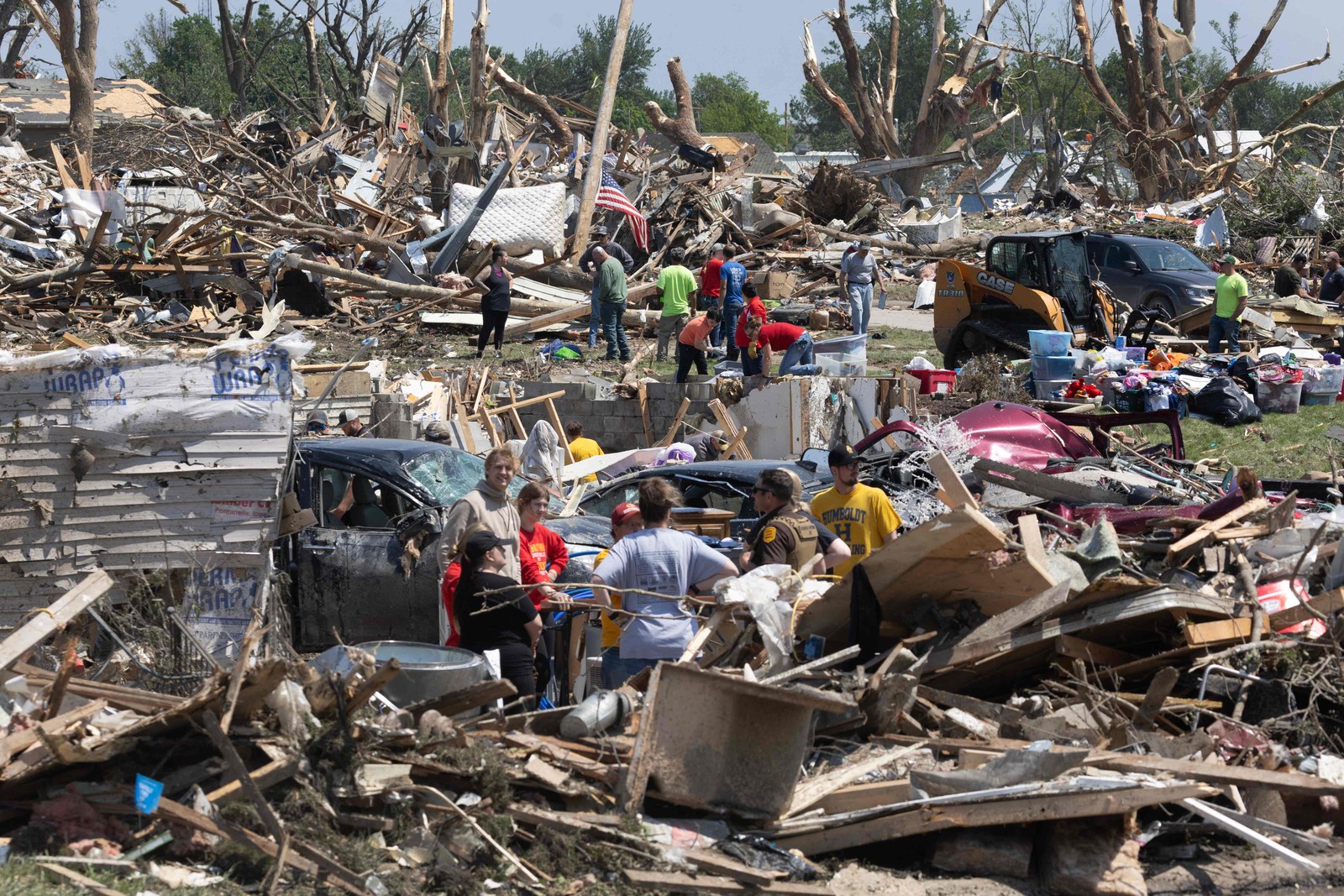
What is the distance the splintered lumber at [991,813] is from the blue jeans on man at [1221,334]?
1397 centimetres

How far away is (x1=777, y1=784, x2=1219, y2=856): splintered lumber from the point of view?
490cm

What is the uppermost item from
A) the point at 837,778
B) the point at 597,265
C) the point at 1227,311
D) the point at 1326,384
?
the point at 597,265

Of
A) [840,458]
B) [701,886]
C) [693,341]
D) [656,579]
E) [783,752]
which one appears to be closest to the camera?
[701,886]

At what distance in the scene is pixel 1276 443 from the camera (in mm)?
14148

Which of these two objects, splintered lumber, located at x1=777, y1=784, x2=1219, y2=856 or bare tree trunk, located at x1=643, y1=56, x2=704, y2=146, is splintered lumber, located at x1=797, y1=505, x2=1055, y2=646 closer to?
splintered lumber, located at x1=777, y1=784, x2=1219, y2=856

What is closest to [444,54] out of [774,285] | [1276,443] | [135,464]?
[774,285]

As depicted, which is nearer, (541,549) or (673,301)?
(541,549)

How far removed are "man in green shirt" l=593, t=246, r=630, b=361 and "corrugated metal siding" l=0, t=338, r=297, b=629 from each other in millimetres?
11908

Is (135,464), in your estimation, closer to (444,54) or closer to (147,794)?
(147,794)

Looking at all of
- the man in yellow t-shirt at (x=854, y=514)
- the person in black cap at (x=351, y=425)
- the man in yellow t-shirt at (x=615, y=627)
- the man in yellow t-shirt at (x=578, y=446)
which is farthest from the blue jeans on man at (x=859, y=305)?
the man in yellow t-shirt at (x=615, y=627)

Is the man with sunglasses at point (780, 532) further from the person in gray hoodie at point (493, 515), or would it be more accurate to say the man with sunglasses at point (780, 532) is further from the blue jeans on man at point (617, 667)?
the person in gray hoodie at point (493, 515)

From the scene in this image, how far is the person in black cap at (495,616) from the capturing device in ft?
21.3

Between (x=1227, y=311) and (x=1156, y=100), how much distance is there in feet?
66.6

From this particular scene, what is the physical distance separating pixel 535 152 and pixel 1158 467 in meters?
23.8
